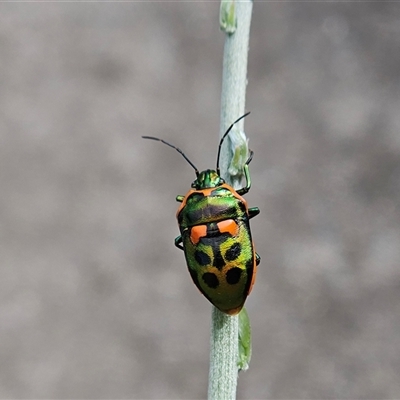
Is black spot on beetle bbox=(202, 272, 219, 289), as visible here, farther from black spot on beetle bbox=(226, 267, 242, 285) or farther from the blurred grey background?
→ the blurred grey background

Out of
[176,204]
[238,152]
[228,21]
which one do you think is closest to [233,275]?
[238,152]

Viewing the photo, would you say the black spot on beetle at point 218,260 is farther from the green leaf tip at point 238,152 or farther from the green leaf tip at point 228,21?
the green leaf tip at point 228,21

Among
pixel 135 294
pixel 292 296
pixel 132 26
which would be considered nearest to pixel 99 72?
pixel 132 26

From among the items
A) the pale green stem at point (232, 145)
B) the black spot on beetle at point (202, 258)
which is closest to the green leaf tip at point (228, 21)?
the pale green stem at point (232, 145)

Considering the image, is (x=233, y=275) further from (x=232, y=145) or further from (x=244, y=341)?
(x=232, y=145)

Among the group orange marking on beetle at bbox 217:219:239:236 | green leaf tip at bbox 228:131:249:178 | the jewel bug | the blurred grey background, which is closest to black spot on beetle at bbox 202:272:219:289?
the jewel bug

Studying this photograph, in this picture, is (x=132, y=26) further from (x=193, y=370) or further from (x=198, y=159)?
(x=193, y=370)
